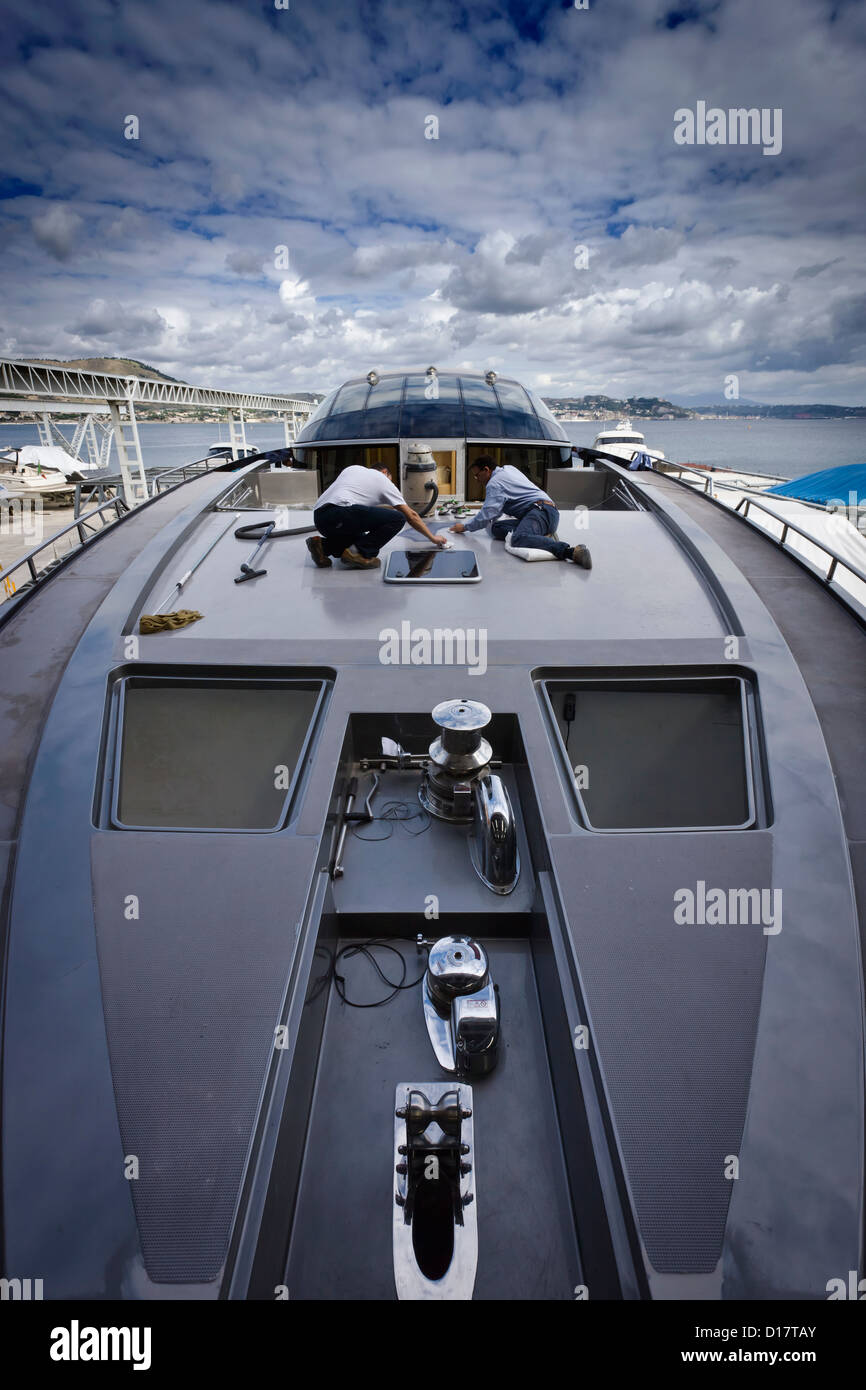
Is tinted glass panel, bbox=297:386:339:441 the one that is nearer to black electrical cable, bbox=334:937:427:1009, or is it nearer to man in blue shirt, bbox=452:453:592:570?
man in blue shirt, bbox=452:453:592:570

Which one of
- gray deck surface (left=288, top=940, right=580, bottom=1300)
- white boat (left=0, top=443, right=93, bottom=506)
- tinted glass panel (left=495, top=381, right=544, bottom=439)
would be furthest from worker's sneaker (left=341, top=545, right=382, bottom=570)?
white boat (left=0, top=443, right=93, bottom=506)

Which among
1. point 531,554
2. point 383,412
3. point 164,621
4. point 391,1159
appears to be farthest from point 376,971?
point 383,412

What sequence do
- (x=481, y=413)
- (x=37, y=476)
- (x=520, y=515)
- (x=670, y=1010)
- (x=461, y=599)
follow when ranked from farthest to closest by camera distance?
(x=37, y=476) < (x=481, y=413) < (x=520, y=515) < (x=461, y=599) < (x=670, y=1010)

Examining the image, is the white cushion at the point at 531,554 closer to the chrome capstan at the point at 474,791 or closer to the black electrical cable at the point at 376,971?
the chrome capstan at the point at 474,791

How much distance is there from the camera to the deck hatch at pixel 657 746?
143 inches

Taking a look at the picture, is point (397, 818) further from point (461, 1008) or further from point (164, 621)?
point (164, 621)

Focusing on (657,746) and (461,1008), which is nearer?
(461,1008)

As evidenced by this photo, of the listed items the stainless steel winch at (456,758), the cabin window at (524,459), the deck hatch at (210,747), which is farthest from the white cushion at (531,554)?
the cabin window at (524,459)

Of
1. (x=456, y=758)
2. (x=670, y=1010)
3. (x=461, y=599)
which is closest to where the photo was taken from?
(x=670, y=1010)

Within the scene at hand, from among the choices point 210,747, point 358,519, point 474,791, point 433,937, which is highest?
point 358,519

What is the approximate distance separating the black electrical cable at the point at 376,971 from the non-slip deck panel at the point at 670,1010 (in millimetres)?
812

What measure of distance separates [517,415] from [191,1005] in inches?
345

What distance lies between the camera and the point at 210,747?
3.79 meters
